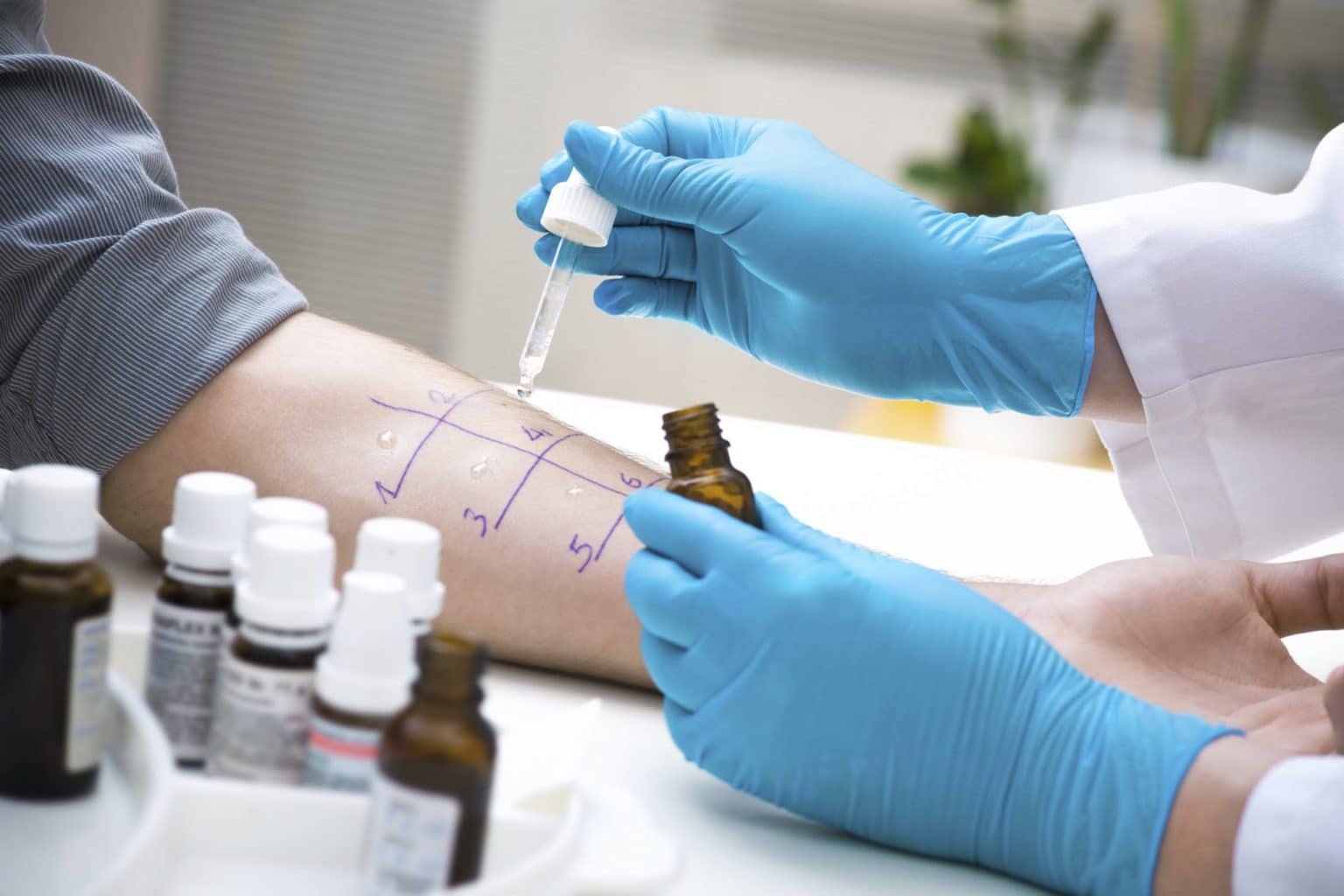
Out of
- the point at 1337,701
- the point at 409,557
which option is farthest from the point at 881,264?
the point at 409,557

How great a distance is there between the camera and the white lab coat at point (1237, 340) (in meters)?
1.21

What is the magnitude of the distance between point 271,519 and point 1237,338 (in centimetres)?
98

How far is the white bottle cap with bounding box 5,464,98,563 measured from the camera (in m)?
0.61

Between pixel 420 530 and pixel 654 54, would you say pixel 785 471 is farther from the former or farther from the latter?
pixel 654 54

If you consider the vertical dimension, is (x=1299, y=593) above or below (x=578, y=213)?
below

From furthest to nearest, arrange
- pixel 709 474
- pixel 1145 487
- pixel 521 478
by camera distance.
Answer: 1. pixel 1145 487
2. pixel 521 478
3. pixel 709 474

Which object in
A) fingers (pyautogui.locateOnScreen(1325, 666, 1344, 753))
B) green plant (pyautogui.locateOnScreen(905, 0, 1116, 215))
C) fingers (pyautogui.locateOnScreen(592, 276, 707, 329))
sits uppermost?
green plant (pyautogui.locateOnScreen(905, 0, 1116, 215))

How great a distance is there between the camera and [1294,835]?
2.47 ft

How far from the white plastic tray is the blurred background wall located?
3.01 meters

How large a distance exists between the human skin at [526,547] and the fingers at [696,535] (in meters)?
0.19

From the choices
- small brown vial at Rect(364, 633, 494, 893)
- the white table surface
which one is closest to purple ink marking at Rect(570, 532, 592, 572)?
the white table surface

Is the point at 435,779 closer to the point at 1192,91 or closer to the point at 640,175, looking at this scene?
the point at 640,175

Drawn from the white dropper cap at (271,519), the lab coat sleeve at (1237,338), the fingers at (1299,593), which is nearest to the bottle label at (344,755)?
the white dropper cap at (271,519)

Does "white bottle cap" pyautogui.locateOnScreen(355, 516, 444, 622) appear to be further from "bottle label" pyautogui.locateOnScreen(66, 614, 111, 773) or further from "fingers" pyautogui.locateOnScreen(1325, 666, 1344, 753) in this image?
"fingers" pyautogui.locateOnScreen(1325, 666, 1344, 753)
